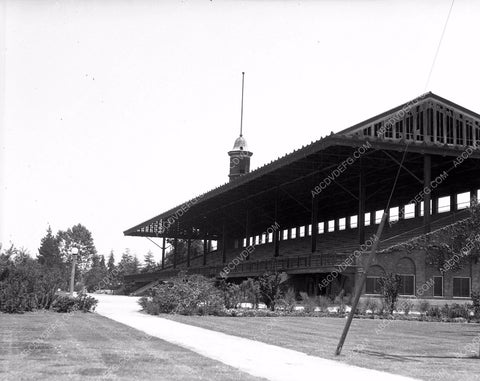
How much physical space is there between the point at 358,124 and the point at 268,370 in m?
29.3

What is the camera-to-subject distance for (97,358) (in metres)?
11.3

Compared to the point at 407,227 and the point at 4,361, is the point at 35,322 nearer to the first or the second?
the point at 4,361

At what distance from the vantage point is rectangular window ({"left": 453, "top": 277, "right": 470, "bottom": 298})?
38.9 m

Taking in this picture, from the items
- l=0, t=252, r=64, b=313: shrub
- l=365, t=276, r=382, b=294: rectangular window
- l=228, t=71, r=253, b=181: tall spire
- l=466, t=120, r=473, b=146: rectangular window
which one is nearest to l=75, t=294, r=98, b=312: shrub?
l=0, t=252, r=64, b=313: shrub

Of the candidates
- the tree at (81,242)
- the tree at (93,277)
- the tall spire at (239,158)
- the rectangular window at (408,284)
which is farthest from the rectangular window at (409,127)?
the tree at (81,242)

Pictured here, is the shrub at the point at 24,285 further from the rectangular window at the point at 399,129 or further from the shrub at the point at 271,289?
the rectangular window at the point at 399,129

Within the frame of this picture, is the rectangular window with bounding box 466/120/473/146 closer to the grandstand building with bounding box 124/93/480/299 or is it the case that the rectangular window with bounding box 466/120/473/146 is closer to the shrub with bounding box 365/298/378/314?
the grandstand building with bounding box 124/93/480/299

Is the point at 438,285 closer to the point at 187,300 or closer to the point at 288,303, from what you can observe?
the point at 288,303

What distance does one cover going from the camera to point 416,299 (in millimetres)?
37781

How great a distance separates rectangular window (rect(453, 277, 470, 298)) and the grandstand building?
0.20ft

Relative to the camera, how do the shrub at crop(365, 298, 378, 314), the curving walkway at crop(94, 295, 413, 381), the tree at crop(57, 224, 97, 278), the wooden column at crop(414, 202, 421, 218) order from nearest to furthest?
the curving walkway at crop(94, 295, 413, 381), the shrub at crop(365, 298, 378, 314), the wooden column at crop(414, 202, 421, 218), the tree at crop(57, 224, 97, 278)

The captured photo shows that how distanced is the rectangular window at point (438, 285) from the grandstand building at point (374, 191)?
6cm

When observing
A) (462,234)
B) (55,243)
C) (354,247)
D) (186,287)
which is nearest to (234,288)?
(186,287)

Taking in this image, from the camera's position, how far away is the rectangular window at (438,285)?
38.7 metres
